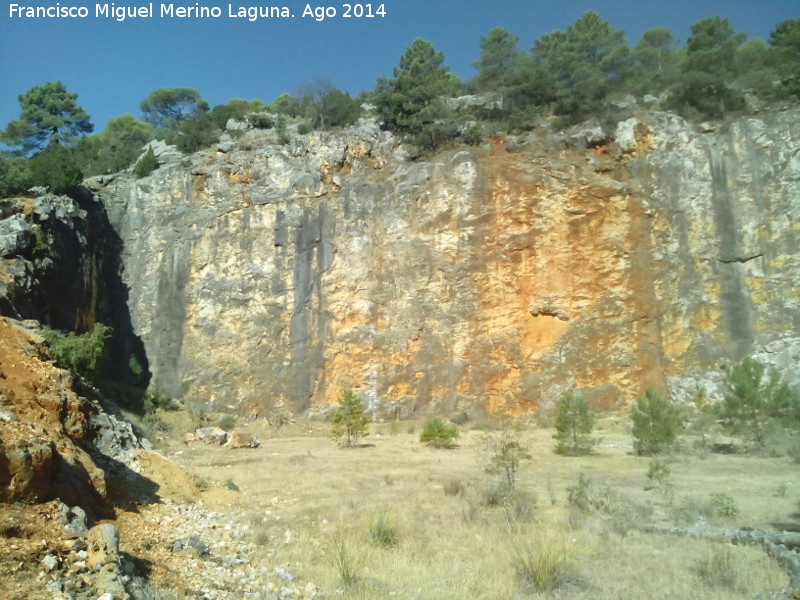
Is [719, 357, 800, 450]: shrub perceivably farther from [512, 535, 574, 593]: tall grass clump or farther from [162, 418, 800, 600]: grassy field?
[512, 535, 574, 593]: tall grass clump

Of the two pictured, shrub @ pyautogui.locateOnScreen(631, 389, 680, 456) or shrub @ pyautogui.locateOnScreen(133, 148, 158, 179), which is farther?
shrub @ pyautogui.locateOnScreen(133, 148, 158, 179)

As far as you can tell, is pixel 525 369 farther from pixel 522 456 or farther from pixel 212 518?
pixel 212 518

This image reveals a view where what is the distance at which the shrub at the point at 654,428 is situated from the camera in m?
14.5

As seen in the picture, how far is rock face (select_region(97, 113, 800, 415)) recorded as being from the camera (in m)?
24.6

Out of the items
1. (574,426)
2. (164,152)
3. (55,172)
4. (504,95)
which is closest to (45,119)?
(164,152)

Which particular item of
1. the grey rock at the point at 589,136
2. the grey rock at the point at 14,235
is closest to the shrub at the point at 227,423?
the grey rock at the point at 14,235

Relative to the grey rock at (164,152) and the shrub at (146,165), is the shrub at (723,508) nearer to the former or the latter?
the grey rock at (164,152)

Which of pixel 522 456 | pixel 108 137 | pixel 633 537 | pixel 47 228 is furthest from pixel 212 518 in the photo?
pixel 108 137

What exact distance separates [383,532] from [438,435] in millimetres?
11833

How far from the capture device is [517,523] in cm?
797

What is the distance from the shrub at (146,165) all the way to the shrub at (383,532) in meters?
27.5

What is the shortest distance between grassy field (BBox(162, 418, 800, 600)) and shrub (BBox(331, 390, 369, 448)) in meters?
5.65

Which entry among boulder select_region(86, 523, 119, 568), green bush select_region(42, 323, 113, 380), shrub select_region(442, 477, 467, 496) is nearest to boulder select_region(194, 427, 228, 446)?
green bush select_region(42, 323, 113, 380)

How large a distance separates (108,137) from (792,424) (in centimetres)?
4575
